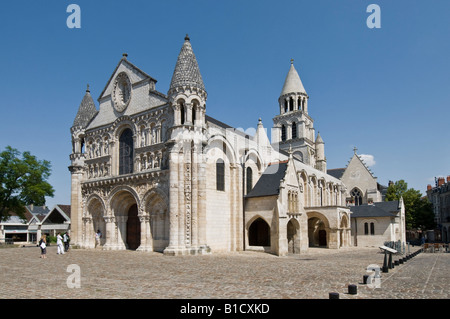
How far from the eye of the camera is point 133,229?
31.9 m

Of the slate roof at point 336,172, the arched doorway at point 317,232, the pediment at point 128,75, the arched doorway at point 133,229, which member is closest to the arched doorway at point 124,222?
the arched doorway at point 133,229

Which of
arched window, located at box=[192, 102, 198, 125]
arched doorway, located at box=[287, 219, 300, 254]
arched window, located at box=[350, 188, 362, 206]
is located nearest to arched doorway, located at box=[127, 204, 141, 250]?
arched window, located at box=[192, 102, 198, 125]

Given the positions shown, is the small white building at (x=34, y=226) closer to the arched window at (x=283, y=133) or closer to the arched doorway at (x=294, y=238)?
the arched window at (x=283, y=133)

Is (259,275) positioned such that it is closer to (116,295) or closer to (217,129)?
(116,295)

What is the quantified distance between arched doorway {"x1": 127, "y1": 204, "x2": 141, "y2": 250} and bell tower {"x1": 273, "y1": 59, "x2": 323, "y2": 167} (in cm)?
3356

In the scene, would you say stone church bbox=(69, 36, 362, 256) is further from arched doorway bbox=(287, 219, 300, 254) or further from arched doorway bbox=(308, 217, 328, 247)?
arched doorway bbox=(308, 217, 328, 247)

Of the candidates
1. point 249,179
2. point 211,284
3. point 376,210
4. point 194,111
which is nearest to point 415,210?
point 376,210

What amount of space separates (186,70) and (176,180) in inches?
344

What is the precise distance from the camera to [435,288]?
38.2 ft

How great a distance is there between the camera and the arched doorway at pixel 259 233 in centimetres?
3297

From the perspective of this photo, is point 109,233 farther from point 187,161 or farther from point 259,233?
point 259,233

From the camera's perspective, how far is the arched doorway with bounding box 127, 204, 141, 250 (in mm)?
31469
